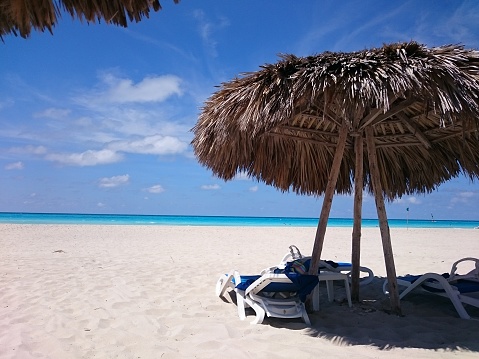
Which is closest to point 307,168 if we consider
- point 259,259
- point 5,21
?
point 259,259

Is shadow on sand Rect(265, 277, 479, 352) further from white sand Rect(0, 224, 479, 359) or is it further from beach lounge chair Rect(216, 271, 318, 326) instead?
beach lounge chair Rect(216, 271, 318, 326)

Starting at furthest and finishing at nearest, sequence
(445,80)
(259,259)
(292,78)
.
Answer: (259,259)
(292,78)
(445,80)

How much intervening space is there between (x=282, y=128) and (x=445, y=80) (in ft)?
6.07

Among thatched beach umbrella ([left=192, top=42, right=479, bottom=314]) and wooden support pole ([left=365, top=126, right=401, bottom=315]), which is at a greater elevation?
thatched beach umbrella ([left=192, top=42, right=479, bottom=314])

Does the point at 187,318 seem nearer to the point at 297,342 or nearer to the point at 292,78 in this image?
the point at 297,342

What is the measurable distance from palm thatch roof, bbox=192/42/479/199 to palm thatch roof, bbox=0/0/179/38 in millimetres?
1514

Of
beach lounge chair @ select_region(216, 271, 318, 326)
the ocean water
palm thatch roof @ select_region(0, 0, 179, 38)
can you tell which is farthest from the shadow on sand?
the ocean water

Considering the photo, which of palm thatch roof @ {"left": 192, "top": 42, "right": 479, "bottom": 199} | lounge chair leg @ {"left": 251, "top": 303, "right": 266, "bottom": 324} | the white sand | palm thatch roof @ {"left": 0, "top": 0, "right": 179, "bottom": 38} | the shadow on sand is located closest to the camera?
palm thatch roof @ {"left": 0, "top": 0, "right": 179, "bottom": 38}

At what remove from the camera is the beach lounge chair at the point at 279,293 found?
364 cm

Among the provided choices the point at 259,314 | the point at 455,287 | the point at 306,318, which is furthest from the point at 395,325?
the point at 259,314

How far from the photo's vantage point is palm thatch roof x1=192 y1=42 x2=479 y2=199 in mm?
3037

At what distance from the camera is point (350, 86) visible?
10.3ft

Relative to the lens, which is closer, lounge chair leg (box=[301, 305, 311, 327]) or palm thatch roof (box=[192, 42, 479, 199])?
palm thatch roof (box=[192, 42, 479, 199])

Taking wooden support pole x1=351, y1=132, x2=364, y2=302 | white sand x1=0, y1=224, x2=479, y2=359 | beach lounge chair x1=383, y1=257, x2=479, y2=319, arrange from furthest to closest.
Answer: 1. wooden support pole x1=351, y1=132, x2=364, y2=302
2. beach lounge chair x1=383, y1=257, x2=479, y2=319
3. white sand x1=0, y1=224, x2=479, y2=359
